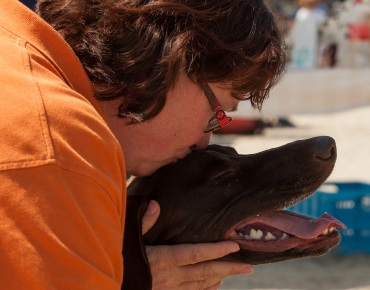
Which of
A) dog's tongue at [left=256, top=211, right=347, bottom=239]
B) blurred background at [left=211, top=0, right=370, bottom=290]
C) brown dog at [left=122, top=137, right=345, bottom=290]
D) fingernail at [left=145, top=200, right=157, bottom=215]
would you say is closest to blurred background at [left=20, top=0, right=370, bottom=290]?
blurred background at [left=211, top=0, right=370, bottom=290]

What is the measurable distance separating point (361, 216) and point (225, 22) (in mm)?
4071

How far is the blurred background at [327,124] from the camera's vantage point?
5504 mm

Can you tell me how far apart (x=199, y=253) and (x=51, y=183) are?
3.50ft

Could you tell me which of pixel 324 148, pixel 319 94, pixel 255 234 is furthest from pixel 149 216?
pixel 319 94

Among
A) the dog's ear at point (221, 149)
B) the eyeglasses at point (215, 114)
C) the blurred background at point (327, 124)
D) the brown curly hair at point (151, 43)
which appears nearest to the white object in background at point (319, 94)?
the blurred background at point (327, 124)

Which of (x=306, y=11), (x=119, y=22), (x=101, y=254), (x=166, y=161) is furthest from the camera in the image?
(x=306, y=11)

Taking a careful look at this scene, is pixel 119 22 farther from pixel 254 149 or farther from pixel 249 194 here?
pixel 254 149

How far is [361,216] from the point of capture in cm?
Result: 570

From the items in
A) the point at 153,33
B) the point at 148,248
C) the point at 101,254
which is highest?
the point at 153,33

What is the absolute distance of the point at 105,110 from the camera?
2066 mm

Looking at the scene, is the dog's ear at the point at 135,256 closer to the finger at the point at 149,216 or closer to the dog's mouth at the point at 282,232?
the finger at the point at 149,216

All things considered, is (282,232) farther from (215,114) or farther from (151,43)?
(151,43)

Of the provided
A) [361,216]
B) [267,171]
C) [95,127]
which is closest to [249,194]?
[267,171]

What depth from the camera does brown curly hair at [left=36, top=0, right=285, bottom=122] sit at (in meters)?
1.92
